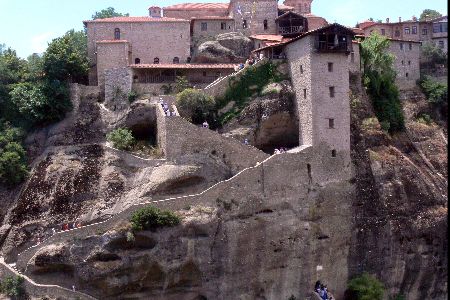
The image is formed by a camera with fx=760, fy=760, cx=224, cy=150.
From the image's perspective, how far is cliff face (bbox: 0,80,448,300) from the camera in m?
44.7

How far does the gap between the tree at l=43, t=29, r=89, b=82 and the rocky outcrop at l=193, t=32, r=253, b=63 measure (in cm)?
930

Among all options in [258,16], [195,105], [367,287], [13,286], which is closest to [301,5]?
[258,16]

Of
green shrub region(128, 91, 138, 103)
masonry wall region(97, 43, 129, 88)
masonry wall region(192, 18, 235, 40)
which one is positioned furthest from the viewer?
masonry wall region(192, 18, 235, 40)

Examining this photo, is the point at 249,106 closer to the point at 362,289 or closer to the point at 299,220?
the point at 299,220

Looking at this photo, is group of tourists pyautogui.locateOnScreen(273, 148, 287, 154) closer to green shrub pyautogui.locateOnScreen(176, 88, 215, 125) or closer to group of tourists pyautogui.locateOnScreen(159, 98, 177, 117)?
green shrub pyautogui.locateOnScreen(176, 88, 215, 125)

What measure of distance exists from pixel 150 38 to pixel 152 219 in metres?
20.5

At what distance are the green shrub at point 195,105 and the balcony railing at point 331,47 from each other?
8.23 metres

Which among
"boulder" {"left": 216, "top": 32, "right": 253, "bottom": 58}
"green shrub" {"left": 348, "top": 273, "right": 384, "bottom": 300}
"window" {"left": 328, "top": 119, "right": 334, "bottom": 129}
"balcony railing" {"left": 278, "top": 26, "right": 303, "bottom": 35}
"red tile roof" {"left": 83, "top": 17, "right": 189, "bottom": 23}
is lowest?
"green shrub" {"left": 348, "top": 273, "right": 384, "bottom": 300}

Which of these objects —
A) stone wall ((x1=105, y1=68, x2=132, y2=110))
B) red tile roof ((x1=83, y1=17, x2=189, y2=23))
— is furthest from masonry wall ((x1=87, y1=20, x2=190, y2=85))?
stone wall ((x1=105, y1=68, x2=132, y2=110))

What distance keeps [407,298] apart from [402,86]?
21393 millimetres

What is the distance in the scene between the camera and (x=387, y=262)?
2061 inches

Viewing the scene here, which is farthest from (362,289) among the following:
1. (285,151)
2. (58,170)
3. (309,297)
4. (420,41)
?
(420,41)

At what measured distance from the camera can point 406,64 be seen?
69.1m

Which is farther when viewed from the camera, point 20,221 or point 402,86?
point 402,86
